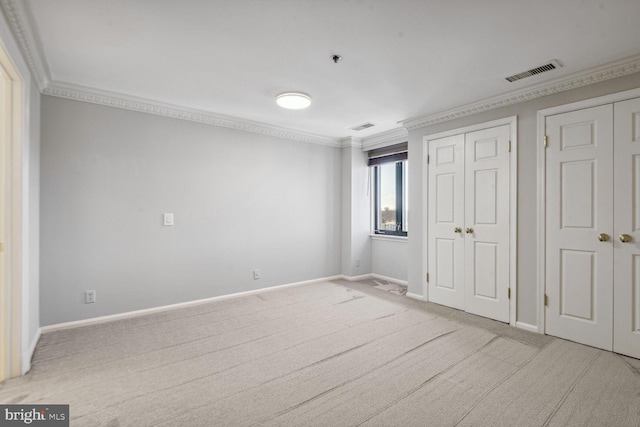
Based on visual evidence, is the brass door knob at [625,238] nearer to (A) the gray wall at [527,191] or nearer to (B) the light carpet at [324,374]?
(A) the gray wall at [527,191]

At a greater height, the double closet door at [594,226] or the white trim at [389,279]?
the double closet door at [594,226]

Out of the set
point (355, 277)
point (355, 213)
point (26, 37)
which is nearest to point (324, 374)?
point (355, 277)

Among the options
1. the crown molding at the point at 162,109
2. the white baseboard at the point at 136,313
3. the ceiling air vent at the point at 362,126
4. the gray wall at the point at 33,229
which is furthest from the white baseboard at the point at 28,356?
the ceiling air vent at the point at 362,126

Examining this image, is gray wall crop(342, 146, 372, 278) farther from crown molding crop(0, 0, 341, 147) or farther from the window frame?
crown molding crop(0, 0, 341, 147)

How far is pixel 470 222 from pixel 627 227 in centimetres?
133

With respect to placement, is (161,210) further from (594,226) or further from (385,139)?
(594,226)

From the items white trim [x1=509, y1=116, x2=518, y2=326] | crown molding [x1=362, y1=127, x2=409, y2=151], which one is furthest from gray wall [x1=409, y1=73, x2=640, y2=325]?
crown molding [x1=362, y1=127, x2=409, y2=151]

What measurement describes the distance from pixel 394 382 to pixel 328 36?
8.33ft

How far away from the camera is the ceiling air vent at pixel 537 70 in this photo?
2.60m

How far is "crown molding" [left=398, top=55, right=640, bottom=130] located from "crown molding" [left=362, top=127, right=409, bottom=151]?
2.37 ft

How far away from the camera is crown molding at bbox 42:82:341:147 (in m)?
3.11

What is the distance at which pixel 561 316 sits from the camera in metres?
2.91

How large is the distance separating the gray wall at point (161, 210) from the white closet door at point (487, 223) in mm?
2417

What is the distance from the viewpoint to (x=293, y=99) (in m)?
3.28
